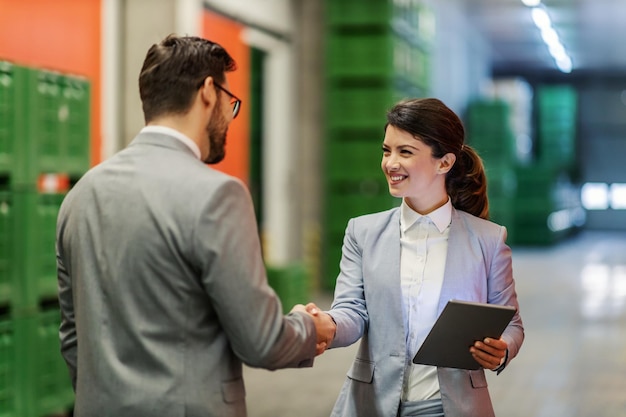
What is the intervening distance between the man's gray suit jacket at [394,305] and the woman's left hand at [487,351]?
3.1 inches

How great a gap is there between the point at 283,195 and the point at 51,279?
231 inches

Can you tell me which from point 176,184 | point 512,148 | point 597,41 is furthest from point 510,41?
point 176,184

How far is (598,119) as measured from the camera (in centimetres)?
3131

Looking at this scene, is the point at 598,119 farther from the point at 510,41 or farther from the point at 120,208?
the point at 120,208

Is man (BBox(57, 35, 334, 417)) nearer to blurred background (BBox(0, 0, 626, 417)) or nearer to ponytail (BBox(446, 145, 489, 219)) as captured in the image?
ponytail (BBox(446, 145, 489, 219))

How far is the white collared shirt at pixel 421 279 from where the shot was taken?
2.65 metres

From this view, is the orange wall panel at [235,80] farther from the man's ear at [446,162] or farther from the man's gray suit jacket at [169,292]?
the man's gray suit jacket at [169,292]

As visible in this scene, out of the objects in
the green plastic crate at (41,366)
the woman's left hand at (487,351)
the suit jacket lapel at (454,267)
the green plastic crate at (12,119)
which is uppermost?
the green plastic crate at (12,119)

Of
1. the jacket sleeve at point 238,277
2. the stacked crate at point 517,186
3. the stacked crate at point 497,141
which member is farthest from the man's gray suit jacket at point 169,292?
the stacked crate at point 497,141

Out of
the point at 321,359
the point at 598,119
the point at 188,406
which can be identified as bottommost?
the point at 321,359

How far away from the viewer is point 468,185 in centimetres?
289

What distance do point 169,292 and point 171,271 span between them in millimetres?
45

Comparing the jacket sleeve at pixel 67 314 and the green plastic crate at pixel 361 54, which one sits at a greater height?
the green plastic crate at pixel 361 54

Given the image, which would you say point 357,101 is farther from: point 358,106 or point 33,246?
point 33,246
